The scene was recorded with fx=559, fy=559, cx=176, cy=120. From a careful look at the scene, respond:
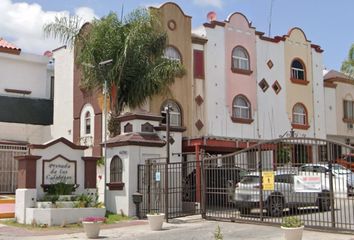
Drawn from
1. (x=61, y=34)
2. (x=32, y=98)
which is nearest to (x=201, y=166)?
(x=61, y=34)

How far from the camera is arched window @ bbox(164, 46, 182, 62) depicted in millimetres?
28897

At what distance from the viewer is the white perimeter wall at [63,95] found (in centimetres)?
3153

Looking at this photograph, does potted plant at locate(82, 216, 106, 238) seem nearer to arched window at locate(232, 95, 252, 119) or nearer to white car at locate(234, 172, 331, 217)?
white car at locate(234, 172, 331, 217)

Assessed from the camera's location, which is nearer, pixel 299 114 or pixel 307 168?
pixel 307 168

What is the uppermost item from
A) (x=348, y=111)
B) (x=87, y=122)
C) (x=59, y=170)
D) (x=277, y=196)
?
(x=348, y=111)

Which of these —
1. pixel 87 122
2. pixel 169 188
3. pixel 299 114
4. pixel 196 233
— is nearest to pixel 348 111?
pixel 299 114

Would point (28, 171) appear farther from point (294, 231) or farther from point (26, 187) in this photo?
point (294, 231)

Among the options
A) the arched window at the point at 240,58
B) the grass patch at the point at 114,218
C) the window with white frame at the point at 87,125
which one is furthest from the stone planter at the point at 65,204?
the arched window at the point at 240,58

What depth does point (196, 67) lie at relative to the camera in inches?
1190

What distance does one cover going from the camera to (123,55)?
80.8 ft

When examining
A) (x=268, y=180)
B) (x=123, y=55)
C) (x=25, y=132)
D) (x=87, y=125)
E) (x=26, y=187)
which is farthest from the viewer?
(x=25, y=132)

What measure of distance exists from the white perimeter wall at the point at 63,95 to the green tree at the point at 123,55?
17.8 ft

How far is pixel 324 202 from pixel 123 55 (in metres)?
11.8

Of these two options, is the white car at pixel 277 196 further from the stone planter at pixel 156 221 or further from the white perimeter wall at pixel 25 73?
the white perimeter wall at pixel 25 73
